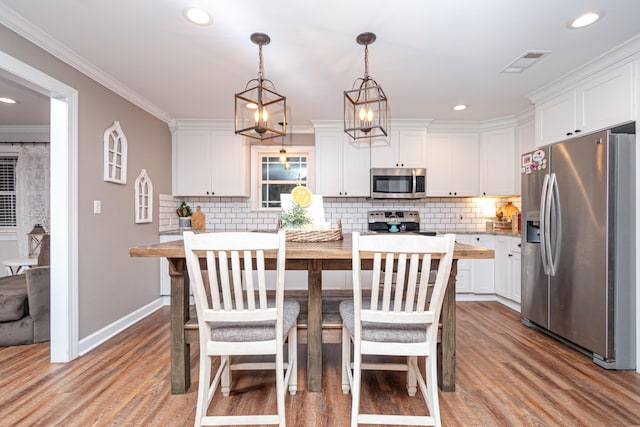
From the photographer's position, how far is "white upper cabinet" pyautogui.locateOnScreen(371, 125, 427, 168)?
4273 millimetres

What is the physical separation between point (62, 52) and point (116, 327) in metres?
2.39

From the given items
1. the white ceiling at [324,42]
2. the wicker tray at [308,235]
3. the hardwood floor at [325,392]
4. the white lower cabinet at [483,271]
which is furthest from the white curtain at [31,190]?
the white lower cabinet at [483,271]

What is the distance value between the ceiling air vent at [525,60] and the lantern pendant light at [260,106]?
1.91 metres

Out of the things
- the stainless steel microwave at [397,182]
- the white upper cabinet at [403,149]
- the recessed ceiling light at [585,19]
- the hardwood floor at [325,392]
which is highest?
the recessed ceiling light at [585,19]

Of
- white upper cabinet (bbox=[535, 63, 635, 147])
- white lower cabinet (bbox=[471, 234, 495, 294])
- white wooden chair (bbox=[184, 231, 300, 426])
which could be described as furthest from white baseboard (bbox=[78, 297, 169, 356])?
white upper cabinet (bbox=[535, 63, 635, 147])

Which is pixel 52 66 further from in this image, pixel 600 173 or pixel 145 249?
pixel 600 173

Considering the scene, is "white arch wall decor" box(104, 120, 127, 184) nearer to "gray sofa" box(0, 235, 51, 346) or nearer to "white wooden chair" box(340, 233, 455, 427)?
"gray sofa" box(0, 235, 51, 346)

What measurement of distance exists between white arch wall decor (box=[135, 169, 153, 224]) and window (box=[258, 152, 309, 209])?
1.45m

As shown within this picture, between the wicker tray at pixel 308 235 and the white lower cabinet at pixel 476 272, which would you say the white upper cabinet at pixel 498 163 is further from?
the wicker tray at pixel 308 235

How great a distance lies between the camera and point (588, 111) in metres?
2.70

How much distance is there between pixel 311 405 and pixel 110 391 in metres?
1.30

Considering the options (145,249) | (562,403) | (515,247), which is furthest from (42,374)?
(515,247)

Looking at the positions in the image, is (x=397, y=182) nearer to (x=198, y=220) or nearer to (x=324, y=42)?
(x=324, y=42)

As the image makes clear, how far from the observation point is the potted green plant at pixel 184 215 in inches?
172
